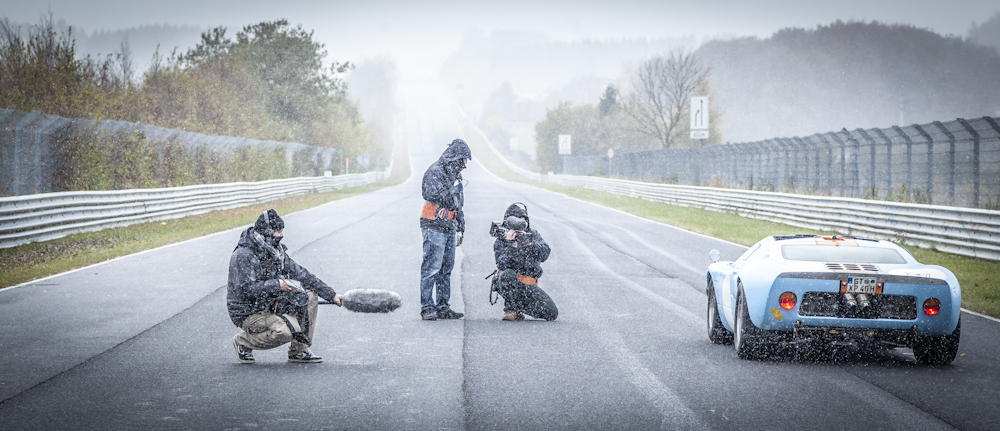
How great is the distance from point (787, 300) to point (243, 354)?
410 centimetres

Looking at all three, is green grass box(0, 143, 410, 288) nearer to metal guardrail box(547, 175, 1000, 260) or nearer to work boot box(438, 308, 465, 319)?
work boot box(438, 308, 465, 319)

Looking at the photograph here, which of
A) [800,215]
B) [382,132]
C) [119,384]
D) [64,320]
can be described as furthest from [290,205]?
[382,132]

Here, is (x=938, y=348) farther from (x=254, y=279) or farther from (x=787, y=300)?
(x=254, y=279)

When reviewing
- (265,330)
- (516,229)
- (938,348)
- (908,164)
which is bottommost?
(938,348)

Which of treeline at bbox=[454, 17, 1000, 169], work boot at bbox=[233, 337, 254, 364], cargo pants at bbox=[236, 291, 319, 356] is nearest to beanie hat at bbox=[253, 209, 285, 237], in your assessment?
cargo pants at bbox=[236, 291, 319, 356]

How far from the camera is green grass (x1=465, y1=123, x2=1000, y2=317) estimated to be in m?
10.8

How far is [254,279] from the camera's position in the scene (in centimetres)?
623

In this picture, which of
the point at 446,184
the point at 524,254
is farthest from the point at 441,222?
the point at 524,254

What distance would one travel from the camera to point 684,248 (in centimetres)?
1706

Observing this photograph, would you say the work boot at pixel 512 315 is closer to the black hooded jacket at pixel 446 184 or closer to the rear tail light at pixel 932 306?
the black hooded jacket at pixel 446 184

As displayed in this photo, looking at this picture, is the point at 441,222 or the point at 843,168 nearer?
the point at 441,222

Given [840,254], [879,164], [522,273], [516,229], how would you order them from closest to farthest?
1. [840,254]
2. [516,229]
3. [522,273]
4. [879,164]

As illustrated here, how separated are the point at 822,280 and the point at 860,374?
742mm

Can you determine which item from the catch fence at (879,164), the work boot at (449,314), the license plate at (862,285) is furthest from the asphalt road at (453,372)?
the catch fence at (879,164)
